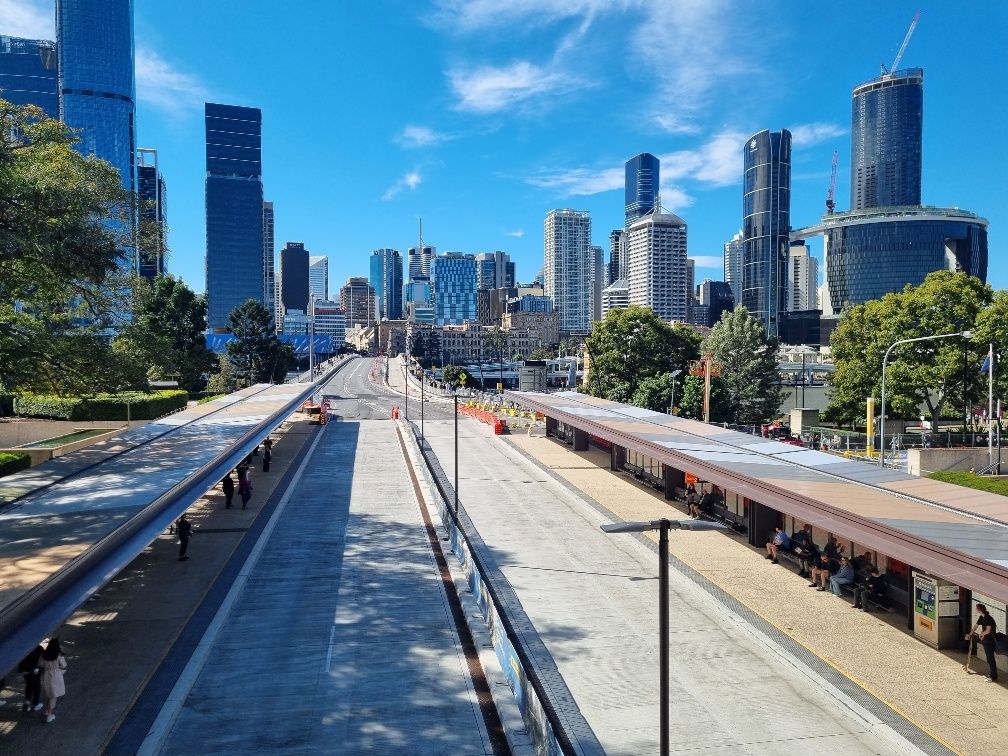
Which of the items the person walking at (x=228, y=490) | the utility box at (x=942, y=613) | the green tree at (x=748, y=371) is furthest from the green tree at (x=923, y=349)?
the person walking at (x=228, y=490)

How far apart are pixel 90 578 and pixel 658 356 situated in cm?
5514

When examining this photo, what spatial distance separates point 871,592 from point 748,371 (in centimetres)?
4257

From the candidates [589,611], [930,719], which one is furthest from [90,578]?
[930,719]

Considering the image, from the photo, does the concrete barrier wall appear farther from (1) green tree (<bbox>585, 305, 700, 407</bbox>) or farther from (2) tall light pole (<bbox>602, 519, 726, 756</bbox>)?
(2) tall light pole (<bbox>602, 519, 726, 756</bbox>)

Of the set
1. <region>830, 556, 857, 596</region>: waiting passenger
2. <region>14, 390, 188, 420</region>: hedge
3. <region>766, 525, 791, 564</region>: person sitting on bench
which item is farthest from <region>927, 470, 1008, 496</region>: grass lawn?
<region>14, 390, 188, 420</region>: hedge

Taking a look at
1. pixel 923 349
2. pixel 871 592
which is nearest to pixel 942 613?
pixel 871 592

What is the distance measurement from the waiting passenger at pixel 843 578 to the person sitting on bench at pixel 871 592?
719mm

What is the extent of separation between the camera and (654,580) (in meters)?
21.0

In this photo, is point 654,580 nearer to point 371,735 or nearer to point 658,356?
point 371,735

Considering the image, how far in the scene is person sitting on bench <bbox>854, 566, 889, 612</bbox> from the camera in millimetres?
18312

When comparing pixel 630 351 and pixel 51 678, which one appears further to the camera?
pixel 630 351

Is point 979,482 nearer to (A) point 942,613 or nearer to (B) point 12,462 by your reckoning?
(A) point 942,613

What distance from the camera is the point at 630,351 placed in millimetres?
64250

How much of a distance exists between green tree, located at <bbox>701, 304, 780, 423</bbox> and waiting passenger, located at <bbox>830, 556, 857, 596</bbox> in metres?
39.7
